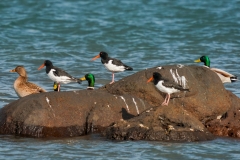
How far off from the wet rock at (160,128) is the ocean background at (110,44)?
0.56ft

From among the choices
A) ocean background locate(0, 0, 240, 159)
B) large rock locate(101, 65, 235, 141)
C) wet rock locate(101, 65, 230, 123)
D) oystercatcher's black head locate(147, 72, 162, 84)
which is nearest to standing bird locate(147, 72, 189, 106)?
A: oystercatcher's black head locate(147, 72, 162, 84)

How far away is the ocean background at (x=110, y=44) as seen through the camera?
9633 mm

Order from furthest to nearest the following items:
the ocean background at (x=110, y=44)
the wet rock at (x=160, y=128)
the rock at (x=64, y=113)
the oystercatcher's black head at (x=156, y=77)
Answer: the oystercatcher's black head at (x=156, y=77)
the rock at (x=64, y=113)
the wet rock at (x=160, y=128)
the ocean background at (x=110, y=44)

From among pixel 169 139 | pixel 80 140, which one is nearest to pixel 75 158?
pixel 80 140

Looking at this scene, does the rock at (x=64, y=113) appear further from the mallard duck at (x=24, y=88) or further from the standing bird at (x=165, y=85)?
the mallard duck at (x=24, y=88)

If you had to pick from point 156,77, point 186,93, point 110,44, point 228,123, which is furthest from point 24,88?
point 110,44

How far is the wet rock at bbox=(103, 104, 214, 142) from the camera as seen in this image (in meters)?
9.98

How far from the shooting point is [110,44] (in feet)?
73.0

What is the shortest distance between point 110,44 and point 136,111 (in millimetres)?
11466

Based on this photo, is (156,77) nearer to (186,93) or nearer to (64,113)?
(186,93)

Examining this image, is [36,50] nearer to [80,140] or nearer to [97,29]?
[97,29]

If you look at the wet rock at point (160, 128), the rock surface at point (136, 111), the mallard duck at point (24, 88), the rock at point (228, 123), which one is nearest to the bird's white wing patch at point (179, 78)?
the rock surface at point (136, 111)

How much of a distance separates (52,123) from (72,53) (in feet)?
32.2

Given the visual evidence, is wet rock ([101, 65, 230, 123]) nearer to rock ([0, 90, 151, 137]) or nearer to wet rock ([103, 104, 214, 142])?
rock ([0, 90, 151, 137])
